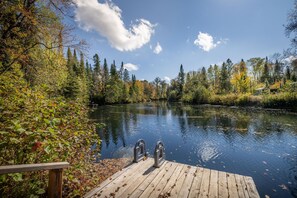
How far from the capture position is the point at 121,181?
13.5 ft

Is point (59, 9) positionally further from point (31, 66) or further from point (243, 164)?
point (243, 164)

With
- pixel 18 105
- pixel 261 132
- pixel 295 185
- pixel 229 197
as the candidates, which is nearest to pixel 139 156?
pixel 229 197

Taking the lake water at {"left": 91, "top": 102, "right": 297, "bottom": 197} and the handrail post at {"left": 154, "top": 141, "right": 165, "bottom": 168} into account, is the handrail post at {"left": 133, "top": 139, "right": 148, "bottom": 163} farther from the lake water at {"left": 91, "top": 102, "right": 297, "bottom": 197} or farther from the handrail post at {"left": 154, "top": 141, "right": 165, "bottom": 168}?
the lake water at {"left": 91, "top": 102, "right": 297, "bottom": 197}

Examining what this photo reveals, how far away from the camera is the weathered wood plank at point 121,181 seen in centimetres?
360

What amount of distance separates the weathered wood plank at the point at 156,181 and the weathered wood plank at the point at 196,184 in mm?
845

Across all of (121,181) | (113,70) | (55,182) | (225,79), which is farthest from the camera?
(113,70)

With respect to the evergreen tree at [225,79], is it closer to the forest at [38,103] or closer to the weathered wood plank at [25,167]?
the forest at [38,103]

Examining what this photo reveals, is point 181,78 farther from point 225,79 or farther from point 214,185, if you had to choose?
point 214,185

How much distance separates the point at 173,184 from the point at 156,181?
442 millimetres

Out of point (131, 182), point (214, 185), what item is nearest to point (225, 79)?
point (214, 185)

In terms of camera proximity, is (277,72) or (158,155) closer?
(158,155)

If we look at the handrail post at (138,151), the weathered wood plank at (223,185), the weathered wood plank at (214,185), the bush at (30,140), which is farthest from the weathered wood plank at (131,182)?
the weathered wood plank at (223,185)

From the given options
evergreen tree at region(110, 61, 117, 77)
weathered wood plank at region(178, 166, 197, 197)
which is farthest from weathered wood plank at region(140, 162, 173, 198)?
evergreen tree at region(110, 61, 117, 77)

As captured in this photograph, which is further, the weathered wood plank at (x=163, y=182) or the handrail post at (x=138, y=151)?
the handrail post at (x=138, y=151)
